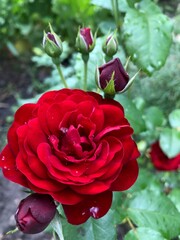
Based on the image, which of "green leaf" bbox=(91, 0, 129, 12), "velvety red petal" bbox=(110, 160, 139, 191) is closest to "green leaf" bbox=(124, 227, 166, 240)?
"velvety red petal" bbox=(110, 160, 139, 191)

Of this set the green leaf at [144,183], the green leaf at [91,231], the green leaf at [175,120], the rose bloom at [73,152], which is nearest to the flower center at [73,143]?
the rose bloom at [73,152]

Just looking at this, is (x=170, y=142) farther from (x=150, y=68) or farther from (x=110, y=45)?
(x=110, y=45)

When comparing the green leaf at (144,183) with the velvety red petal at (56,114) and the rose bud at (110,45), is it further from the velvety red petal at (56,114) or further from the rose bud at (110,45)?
the velvety red petal at (56,114)

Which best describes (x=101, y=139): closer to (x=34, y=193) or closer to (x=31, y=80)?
(x=34, y=193)

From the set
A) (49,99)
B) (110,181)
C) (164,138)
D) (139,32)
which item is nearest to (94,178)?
(110,181)

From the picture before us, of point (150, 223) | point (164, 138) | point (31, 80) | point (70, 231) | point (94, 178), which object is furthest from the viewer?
point (31, 80)

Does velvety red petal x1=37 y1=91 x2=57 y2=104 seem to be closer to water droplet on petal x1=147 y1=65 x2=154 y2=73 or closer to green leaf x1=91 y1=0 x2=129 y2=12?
water droplet on petal x1=147 y1=65 x2=154 y2=73

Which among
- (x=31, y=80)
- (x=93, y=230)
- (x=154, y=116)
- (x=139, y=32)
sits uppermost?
(x=139, y=32)
